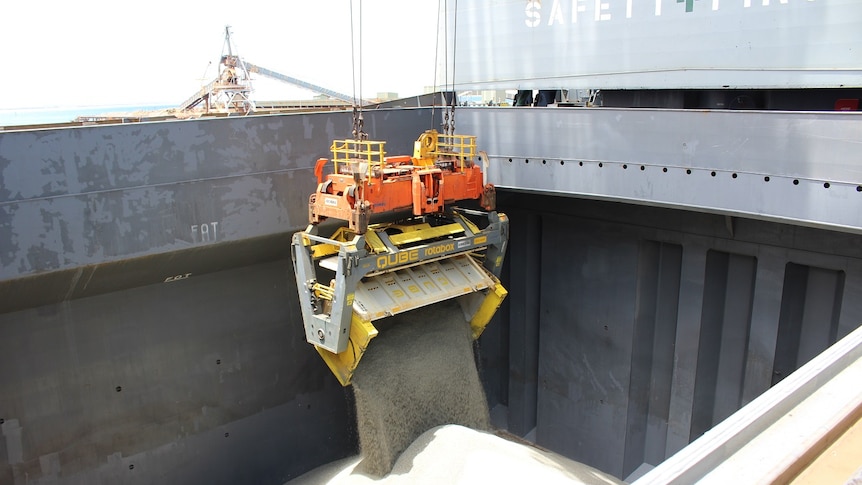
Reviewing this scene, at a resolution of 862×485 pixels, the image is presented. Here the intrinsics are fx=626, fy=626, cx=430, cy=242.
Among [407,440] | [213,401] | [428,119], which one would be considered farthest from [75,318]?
[428,119]

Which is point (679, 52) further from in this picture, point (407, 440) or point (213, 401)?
point (213, 401)

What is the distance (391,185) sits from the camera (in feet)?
22.1

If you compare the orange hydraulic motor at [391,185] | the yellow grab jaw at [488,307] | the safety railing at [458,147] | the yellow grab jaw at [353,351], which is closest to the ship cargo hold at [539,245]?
the safety railing at [458,147]

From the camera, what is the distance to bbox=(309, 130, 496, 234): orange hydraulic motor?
6449 millimetres

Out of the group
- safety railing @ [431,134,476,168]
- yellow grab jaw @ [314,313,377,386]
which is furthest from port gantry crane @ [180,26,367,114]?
yellow grab jaw @ [314,313,377,386]

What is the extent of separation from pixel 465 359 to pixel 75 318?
4579 millimetres

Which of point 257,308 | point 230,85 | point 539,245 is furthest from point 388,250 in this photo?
point 230,85

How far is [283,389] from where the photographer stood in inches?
352

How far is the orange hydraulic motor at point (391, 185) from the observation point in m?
6.45

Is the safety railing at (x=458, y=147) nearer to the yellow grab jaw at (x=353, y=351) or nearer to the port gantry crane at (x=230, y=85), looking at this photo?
the yellow grab jaw at (x=353, y=351)

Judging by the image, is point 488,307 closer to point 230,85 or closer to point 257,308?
point 257,308

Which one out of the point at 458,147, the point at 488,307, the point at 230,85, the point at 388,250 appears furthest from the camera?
the point at 230,85

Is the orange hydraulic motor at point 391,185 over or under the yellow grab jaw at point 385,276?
over

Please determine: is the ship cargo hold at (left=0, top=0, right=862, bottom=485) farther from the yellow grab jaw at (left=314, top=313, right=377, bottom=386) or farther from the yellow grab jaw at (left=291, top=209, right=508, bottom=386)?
the yellow grab jaw at (left=314, top=313, right=377, bottom=386)
